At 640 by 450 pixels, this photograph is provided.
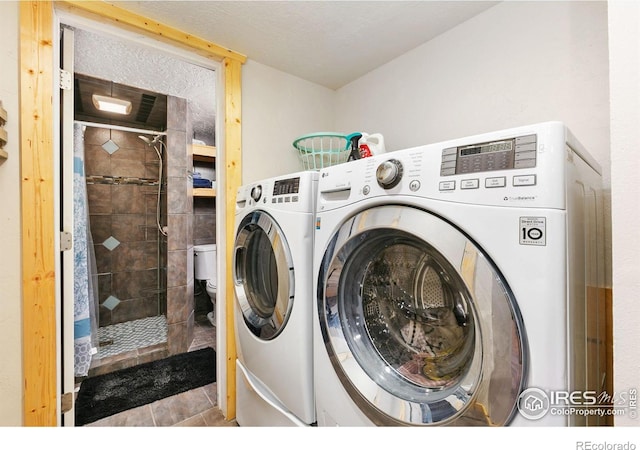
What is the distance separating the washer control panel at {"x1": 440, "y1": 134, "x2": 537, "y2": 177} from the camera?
21.7 inches

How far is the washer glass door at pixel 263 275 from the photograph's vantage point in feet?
3.57

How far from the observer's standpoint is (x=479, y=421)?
0.59 metres

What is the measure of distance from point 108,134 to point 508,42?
3284 mm

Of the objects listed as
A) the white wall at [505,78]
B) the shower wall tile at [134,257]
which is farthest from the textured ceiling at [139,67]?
the shower wall tile at [134,257]

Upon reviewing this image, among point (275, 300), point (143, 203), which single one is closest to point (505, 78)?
point (275, 300)

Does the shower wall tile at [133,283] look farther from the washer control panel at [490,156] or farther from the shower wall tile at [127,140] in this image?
the washer control panel at [490,156]

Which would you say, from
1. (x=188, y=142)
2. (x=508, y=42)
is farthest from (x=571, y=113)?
(x=188, y=142)

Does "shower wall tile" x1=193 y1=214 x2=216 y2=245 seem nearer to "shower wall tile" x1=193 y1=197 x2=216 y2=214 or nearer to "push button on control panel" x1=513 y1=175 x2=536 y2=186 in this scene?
"shower wall tile" x1=193 y1=197 x2=216 y2=214

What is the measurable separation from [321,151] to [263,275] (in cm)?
77

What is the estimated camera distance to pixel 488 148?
0.60 metres

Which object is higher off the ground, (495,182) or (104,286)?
(495,182)

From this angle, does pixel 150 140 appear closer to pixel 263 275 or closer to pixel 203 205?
pixel 203 205

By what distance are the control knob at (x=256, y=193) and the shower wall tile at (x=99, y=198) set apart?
2.25 meters
